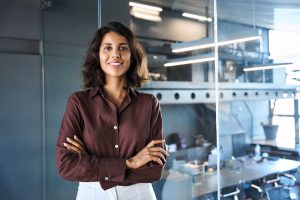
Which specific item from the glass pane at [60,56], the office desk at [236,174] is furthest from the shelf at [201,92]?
the glass pane at [60,56]

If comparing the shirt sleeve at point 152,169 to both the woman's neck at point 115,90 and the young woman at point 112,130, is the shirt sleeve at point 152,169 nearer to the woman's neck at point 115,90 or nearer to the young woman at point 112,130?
the young woman at point 112,130

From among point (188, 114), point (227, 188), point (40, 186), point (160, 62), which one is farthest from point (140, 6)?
point (40, 186)

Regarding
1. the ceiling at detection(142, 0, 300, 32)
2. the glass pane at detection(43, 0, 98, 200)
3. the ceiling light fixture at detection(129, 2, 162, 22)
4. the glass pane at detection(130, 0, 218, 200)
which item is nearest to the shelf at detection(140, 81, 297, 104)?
the glass pane at detection(130, 0, 218, 200)

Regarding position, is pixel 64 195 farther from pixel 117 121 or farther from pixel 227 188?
pixel 227 188

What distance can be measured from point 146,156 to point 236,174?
3.86 metres

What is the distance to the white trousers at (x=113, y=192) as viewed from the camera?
108cm

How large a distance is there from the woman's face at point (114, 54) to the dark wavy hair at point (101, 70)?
0.07 feet

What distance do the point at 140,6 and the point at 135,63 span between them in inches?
172

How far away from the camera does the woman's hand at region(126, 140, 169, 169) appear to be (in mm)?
1087

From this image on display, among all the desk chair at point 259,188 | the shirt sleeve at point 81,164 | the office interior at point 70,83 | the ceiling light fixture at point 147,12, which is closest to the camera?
the shirt sleeve at point 81,164

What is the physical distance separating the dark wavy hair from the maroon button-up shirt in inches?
2.2

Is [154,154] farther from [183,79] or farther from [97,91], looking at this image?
[183,79]

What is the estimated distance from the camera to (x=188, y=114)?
637cm

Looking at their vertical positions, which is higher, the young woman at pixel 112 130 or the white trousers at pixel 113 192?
the young woman at pixel 112 130
